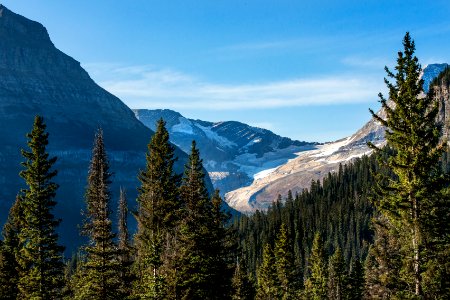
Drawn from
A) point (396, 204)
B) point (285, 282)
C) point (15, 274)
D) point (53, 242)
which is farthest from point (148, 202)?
point (285, 282)

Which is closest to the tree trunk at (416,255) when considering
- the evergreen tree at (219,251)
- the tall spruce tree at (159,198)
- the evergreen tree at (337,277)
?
the evergreen tree at (219,251)

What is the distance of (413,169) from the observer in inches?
939

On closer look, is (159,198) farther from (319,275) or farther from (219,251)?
(319,275)

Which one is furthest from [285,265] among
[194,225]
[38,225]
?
[38,225]

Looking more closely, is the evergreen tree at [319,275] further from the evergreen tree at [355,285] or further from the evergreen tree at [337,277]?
the evergreen tree at [355,285]

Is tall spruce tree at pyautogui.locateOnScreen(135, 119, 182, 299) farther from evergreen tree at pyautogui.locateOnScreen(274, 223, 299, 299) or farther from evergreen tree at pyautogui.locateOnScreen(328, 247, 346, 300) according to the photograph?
evergreen tree at pyautogui.locateOnScreen(328, 247, 346, 300)

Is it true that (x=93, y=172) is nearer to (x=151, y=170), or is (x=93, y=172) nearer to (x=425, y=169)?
(x=151, y=170)

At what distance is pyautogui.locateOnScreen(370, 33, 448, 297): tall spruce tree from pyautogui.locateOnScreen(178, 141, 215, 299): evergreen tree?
56.9 feet

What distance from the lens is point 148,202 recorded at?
43875mm

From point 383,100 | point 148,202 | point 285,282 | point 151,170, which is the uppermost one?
point 383,100

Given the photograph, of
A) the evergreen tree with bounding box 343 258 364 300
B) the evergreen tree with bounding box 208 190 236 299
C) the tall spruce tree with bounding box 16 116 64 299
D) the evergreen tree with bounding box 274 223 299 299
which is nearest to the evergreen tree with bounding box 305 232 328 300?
the evergreen tree with bounding box 343 258 364 300

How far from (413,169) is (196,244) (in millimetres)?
19836

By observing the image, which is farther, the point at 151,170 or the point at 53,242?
the point at 151,170

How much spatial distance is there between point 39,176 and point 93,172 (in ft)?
33.3
